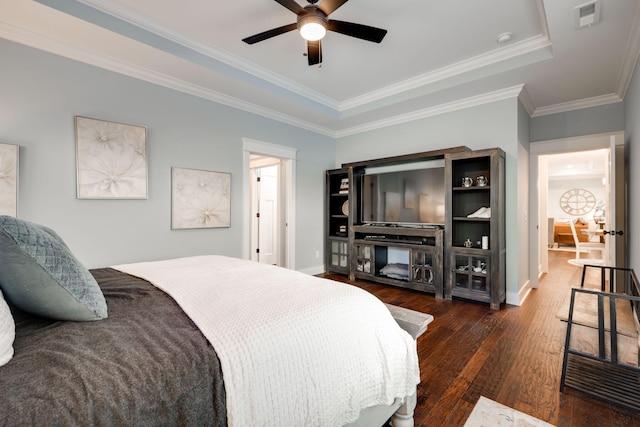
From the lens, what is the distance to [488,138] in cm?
355

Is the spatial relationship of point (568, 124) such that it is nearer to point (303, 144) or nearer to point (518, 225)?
point (518, 225)

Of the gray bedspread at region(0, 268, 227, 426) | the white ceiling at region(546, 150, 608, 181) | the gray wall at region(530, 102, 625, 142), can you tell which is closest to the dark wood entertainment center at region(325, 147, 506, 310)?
the gray wall at region(530, 102, 625, 142)

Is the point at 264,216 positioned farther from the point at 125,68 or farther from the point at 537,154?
the point at 537,154

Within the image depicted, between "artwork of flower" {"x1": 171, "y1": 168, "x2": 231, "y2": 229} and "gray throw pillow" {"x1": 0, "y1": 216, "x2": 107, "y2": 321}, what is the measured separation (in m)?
2.34

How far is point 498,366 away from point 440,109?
3.14 meters

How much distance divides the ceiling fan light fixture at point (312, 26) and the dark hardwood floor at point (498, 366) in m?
2.55

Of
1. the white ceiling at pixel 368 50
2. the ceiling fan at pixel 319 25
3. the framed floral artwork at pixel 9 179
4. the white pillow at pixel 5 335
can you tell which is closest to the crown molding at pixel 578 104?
the white ceiling at pixel 368 50

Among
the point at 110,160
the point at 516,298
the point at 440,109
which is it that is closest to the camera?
the point at 110,160

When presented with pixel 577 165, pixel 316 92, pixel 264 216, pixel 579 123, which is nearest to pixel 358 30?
pixel 316 92

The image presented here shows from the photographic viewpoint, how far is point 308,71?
11.1 feet

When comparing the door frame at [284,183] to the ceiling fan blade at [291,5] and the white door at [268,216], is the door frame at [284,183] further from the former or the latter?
the ceiling fan blade at [291,5]

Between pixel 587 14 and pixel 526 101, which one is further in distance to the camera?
pixel 526 101

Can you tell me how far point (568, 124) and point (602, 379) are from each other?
3303 mm

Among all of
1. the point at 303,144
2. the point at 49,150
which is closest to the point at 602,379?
the point at 303,144
